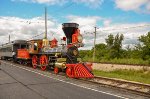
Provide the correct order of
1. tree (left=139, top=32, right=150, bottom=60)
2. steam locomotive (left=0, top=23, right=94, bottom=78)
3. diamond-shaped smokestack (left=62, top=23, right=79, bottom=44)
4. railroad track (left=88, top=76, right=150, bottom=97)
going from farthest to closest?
tree (left=139, top=32, right=150, bottom=60), diamond-shaped smokestack (left=62, top=23, right=79, bottom=44), steam locomotive (left=0, top=23, right=94, bottom=78), railroad track (left=88, top=76, right=150, bottom=97)

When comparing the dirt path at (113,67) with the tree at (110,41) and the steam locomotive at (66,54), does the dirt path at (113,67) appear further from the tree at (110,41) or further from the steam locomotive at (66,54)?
the tree at (110,41)

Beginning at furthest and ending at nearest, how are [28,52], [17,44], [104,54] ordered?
[104,54] < [17,44] < [28,52]

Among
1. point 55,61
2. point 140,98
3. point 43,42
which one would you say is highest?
point 43,42

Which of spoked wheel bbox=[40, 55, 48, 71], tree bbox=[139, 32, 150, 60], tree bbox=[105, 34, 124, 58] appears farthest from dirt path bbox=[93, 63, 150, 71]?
tree bbox=[105, 34, 124, 58]

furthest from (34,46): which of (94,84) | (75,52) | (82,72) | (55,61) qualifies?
(94,84)

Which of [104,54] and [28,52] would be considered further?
[104,54]

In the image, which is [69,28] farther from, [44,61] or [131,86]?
[131,86]

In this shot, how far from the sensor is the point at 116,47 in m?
61.4

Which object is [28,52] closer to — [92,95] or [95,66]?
[95,66]

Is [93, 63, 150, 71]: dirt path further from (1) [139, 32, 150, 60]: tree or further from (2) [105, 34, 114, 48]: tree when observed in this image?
(2) [105, 34, 114, 48]: tree

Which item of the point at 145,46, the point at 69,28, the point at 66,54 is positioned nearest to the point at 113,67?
the point at 145,46

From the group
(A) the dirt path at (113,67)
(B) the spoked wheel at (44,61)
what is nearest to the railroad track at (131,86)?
(B) the spoked wheel at (44,61)

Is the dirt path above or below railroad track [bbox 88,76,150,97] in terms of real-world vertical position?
above

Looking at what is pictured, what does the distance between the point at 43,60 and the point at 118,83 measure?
10.1 metres
